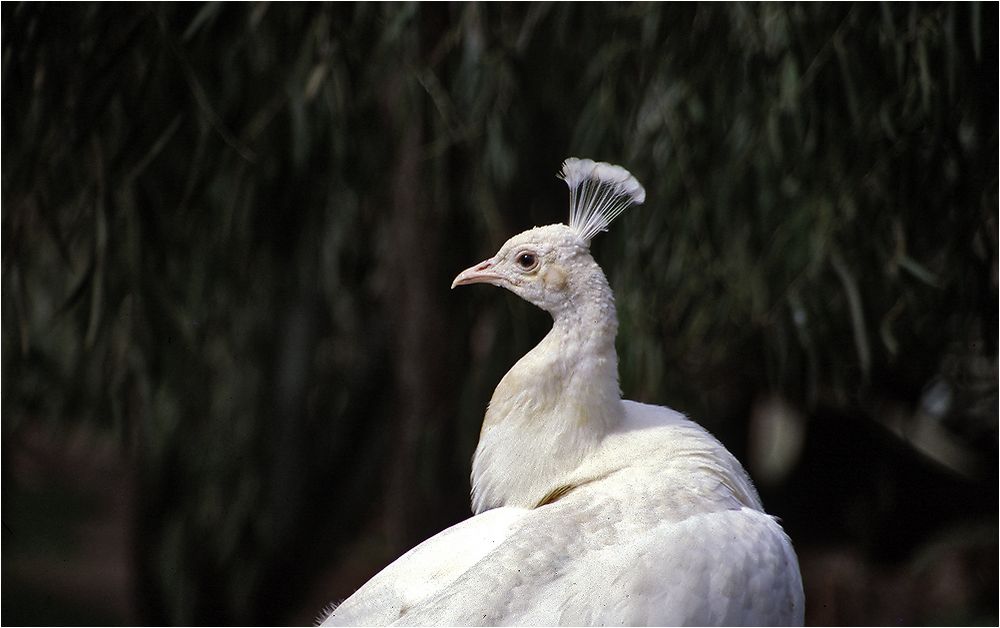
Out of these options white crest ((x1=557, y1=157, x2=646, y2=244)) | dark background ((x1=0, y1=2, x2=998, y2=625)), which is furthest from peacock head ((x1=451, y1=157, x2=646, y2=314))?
dark background ((x1=0, y1=2, x2=998, y2=625))

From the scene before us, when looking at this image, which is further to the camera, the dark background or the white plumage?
the dark background

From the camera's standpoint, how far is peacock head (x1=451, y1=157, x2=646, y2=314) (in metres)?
1.47

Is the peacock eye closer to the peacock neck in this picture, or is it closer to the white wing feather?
the peacock neck

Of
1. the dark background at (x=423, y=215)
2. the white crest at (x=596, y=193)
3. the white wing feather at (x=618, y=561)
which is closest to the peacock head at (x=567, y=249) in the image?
the white crest at (x=596, y=193)

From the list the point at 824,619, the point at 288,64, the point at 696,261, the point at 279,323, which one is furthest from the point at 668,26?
the point at 824,619

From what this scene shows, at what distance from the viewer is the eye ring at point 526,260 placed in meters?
1.49

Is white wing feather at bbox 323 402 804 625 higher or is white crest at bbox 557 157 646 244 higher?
white crest at bbox 557 157 646 244

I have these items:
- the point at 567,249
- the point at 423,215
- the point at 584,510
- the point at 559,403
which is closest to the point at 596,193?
the point at 567,249

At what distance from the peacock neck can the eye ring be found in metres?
0.07

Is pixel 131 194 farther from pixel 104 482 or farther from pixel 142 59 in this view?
pixel 104 482

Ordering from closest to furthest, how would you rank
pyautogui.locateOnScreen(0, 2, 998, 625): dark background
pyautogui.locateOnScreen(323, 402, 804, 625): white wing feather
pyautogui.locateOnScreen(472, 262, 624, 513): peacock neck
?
1. pyautogui.locateOnScreen(323, 402, 804, 625): white wing feather
2. pyautogui.locateOnScreen(472, 262, 624, 513): peacock neck
3. pyautogui.locateOnScreen(0, 2, 998, 625): dark background

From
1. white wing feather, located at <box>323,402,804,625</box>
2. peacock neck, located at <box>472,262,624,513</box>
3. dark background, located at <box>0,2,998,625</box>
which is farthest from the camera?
dark background, located at <box>0,2,998,625</box>

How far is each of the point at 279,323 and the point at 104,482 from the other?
2.51 meters

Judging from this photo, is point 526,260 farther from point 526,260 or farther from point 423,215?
point 423,215
